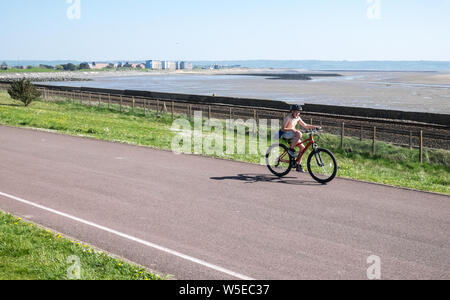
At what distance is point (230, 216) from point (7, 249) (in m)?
3.56

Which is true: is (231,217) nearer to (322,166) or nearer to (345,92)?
(322,166)

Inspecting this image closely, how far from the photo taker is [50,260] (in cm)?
650

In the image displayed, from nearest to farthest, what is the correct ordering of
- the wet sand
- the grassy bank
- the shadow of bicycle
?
the shadow of bicycle → the grassy bank → the wet sand

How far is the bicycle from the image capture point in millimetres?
10992

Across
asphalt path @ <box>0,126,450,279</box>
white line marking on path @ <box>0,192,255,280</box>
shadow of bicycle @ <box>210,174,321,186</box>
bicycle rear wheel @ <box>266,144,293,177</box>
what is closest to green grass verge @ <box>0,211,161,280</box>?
asphalt path @ <box>0,126,450,279</box>

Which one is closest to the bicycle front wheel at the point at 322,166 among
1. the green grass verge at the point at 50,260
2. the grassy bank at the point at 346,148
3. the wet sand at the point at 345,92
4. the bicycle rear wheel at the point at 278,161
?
the bicycle rear wheel at the point at 278,161

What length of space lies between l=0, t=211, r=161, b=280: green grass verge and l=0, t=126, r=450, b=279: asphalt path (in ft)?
1.15

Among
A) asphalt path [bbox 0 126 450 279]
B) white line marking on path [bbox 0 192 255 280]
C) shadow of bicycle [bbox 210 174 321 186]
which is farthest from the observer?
shadow of bicycle [bbox 210 174 321 186]

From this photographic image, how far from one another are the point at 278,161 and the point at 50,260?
648 cm

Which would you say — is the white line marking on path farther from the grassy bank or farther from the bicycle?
the grassy bank

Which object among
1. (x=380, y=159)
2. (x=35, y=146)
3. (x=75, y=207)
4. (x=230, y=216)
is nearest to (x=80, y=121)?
(x=35, y=146)

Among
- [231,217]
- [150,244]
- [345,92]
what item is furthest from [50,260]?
[345,92]

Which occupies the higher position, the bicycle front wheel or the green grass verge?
the bicycle front wheel
